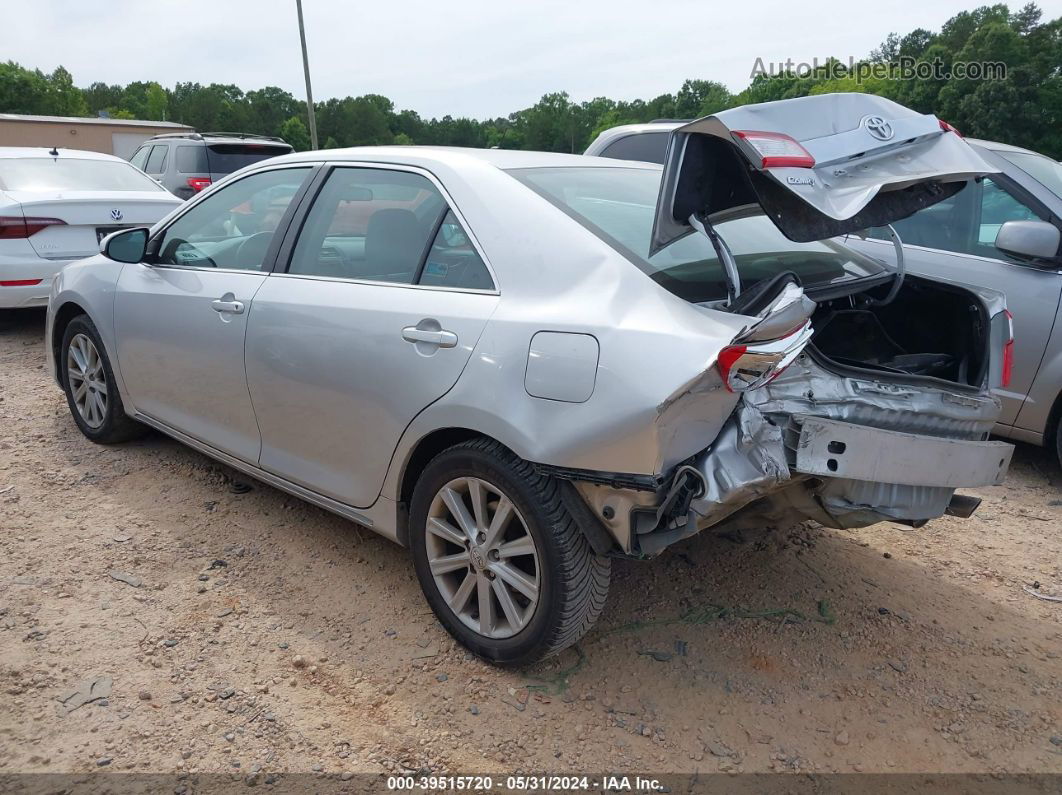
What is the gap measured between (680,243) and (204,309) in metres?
2.13

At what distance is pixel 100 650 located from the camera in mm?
2859

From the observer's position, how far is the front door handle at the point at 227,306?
3.39m

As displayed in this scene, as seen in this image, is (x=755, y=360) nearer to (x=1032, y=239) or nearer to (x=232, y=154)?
(x=1032, y=239)

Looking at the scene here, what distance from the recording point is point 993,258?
15.0ft

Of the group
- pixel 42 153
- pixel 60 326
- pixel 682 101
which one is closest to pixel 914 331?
pixel 60 326

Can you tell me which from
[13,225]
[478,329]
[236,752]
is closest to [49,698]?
[236,752]

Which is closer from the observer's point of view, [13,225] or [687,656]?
[687,656]

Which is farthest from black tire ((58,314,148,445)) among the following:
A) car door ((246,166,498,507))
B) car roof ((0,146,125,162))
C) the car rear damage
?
car roof ((0,146,125,162))

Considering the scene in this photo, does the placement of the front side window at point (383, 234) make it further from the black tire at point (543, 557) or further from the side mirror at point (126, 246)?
the side mirror at point (126, 246)

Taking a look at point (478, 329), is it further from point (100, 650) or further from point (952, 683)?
point (952, 683)

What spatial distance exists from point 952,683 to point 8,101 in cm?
7431

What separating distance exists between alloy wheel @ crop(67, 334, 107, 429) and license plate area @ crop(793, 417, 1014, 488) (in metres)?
3.75

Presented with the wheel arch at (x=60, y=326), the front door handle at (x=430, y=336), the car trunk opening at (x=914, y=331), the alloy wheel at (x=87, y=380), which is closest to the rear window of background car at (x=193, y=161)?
the wheel arch at (x=60, y=326)

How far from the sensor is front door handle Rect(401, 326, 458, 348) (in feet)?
8.61
